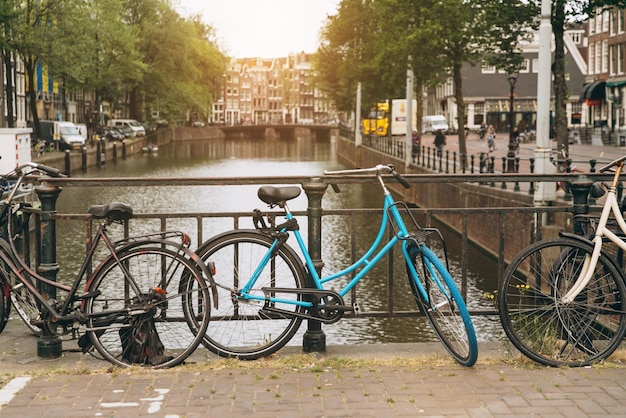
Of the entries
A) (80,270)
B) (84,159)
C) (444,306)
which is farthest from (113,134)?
(444,306)

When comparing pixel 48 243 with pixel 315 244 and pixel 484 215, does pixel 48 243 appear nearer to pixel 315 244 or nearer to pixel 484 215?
pixel 315 244

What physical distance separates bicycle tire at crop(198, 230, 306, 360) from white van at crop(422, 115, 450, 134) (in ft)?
228

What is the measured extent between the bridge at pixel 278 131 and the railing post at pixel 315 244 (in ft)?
391

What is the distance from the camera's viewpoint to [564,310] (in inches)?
229

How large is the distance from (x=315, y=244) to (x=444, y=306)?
0.92 meters

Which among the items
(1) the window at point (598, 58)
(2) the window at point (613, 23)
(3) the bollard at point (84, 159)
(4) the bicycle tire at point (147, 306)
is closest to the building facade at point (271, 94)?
(1) the window at point (598, 58)

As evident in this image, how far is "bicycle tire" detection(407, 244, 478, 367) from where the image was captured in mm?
5488

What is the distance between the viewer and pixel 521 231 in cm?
1844

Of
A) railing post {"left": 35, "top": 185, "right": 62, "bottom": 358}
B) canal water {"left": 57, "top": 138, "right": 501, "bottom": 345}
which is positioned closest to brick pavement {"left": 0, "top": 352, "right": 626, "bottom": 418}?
railing post {"left": 35, "top": 185, "right": 62, "bottom": 358}

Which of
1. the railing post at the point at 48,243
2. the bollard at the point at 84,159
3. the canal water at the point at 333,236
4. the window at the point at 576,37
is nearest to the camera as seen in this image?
the railing post at the point at 48,243

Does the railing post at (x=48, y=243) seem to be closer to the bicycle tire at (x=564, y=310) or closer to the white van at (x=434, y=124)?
the bicycle tire at (x=564, y=310)

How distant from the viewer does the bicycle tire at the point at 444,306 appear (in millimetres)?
5488

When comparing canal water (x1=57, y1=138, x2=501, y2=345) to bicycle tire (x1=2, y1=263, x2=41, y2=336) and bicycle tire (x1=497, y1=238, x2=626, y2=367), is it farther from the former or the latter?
bicycle tire (x1=497, y1=238, x2=626, y2=367)

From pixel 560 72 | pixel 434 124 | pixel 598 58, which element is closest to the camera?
pixel 560 72
